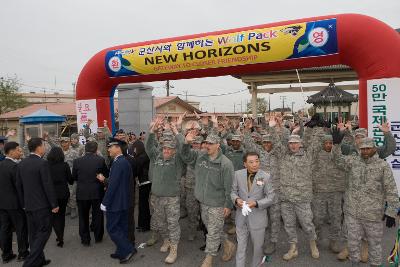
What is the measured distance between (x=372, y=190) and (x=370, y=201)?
0.14 m

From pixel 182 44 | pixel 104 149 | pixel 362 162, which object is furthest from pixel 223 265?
pixel 182 44

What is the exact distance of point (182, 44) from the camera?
7.90 metres

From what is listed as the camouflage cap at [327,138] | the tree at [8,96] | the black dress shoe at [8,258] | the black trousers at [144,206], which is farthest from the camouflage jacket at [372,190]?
the tree at [8,96]

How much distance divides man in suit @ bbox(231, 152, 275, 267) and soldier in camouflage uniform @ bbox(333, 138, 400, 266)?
117 centimetres

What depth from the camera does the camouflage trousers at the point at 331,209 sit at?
5129mm

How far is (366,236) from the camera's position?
4.24 metres

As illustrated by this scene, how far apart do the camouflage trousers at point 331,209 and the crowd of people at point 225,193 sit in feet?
0.05

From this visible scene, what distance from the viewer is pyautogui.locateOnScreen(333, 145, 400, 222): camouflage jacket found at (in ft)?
13.1

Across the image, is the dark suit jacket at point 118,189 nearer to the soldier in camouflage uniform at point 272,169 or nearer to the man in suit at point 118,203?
the man in suit at point 118,203

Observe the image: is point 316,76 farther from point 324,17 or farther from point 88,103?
point 88,103

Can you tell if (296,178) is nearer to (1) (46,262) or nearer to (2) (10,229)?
(1) (46,262)

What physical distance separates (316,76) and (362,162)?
11.8 m

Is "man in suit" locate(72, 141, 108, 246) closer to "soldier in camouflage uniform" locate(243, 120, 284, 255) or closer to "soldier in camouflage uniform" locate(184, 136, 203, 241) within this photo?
"soldier in camouflage uniform" locate(184, 136, 203, 241)

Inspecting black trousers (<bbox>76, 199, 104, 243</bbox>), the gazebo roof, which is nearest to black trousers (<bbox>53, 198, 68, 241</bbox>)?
black trousers (<bbox>76, 199, 104, 243</bbox>)
